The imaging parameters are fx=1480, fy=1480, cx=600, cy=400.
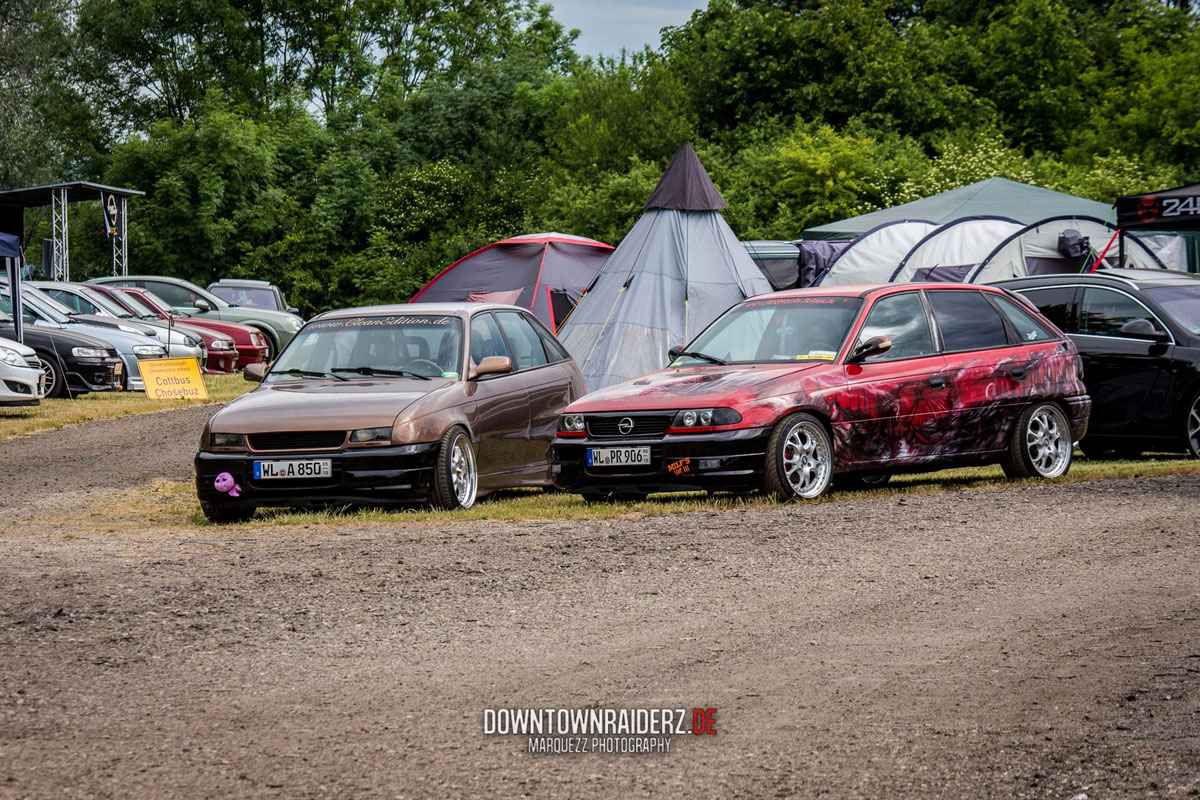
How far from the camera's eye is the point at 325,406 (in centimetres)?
1010

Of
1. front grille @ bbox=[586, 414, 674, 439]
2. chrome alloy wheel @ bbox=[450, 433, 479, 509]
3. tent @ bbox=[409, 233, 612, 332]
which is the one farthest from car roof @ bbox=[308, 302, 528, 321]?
tent @ bbox=[409, 233, 612, 332]

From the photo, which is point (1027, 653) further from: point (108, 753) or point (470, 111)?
point (470, 111)

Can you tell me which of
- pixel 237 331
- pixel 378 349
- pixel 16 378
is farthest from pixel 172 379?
pixel 378 349

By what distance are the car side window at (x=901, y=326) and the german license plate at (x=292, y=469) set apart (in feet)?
13.2

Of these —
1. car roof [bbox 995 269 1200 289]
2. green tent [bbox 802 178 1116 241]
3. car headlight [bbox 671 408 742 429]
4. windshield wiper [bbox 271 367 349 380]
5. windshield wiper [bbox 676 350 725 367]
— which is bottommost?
car headlight [bbox 671 408 742 429]

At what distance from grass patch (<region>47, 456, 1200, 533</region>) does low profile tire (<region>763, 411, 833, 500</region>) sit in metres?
0.13

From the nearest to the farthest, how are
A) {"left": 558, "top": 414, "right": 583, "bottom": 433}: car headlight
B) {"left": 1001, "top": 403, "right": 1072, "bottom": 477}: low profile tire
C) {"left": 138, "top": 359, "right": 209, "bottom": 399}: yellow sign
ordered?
1. {"left": 558, "top": 414, "right": 583, "bottom": 433}: car headlight
2. {"left": 1001, "top": 403, "right": 1072, "bottom": 477}: low profile tire
3. {"left": 138, "top": 359, "right": 209, "bottom": 399}: yellow sign

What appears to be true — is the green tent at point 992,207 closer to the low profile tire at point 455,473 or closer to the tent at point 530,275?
the tent at point 530,275

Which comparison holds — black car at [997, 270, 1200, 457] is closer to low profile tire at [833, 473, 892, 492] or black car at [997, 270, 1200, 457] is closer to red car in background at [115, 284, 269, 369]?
low profile tire at [833, 473, 892, 492]

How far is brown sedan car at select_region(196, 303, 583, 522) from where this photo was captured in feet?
32.3

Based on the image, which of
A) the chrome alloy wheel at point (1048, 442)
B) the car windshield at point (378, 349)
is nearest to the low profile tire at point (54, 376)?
the car windshield at point (378, 349)

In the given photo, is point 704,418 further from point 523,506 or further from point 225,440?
point 225,440

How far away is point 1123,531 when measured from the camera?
28.3 ft

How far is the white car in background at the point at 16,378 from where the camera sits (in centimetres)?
1806
